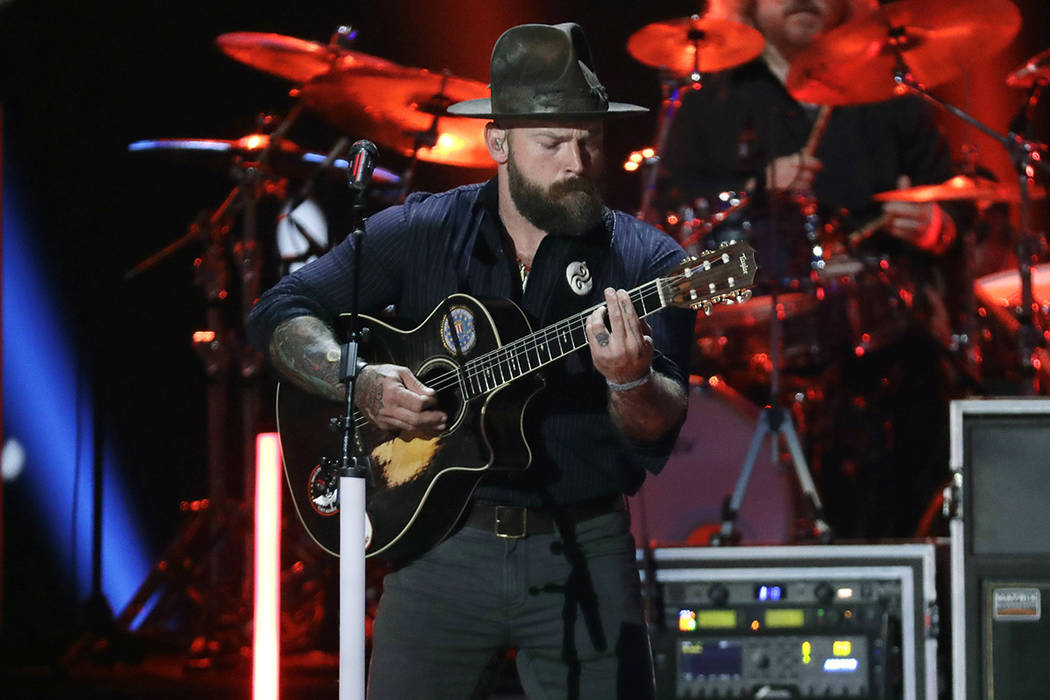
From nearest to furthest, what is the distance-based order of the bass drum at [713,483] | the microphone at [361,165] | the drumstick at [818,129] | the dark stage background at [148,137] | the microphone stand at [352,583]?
the microphone stand at [352,583], the microphone at [361,165], the bass drum at [713,483], the drumstick at [818,129], the dark stage background at [148,137]

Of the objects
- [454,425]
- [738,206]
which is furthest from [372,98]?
[454,425]

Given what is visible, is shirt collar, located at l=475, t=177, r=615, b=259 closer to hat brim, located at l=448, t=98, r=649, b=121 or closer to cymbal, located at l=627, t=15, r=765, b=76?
hat brim, located at l=448, t=98, r=649, b=121

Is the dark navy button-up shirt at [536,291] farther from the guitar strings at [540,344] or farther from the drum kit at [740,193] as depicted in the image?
the drum kit at [740,193]

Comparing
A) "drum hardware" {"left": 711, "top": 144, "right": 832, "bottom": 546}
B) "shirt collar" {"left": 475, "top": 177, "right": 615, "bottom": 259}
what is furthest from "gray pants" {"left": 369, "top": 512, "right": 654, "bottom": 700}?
"drum hardware" {"left": 711, "top": 144, "right": 832, "bottom": 546}

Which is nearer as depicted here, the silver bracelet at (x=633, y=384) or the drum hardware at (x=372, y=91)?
the silver bracelet at (x=633, y=384)

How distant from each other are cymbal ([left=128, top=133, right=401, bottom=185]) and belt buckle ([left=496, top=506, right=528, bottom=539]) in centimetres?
314

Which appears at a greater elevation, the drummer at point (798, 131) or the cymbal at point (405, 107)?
the drummer at point (798, 131)

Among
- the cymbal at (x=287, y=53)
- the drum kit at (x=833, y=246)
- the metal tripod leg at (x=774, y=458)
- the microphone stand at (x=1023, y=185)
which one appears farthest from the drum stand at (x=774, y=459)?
the cymbal at (x=287, y=53)

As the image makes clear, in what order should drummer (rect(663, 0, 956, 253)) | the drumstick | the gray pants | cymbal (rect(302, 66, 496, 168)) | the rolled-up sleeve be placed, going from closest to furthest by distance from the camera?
the gray pants → the rolled-up sleeve → cymbal (rect(302, 66, 496, 168)) → the drumstick → drummer (rect(663, 0, 956, 253))

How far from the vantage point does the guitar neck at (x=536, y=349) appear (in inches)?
110

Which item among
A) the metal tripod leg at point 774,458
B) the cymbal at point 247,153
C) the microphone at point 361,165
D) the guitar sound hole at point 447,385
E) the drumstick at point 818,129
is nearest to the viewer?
the microphone at point 361,165

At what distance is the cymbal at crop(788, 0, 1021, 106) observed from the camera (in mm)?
5645

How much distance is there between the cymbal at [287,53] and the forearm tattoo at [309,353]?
260cm

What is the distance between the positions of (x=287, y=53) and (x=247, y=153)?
0.48 m
